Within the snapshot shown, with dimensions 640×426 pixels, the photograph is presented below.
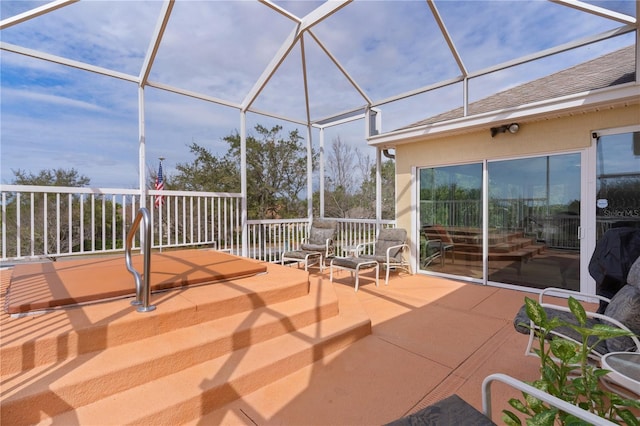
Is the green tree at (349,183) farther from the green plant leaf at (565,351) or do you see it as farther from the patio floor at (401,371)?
the green plant leaf at (565,351)

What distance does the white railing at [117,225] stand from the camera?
4309mm

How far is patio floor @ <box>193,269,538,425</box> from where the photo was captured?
209 cm

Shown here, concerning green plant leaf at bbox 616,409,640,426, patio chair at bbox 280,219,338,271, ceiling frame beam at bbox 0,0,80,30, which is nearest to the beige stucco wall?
patio chair at bbox 280,219,338,271

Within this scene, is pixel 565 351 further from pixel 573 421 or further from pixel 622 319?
pixel 622 319

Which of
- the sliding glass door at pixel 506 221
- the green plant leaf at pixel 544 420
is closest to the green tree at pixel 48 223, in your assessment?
the green plant leaf at pixel 544 420

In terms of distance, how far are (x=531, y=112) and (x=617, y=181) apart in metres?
1.45

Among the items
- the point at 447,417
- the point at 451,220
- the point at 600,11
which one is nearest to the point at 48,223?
the point at 447,417

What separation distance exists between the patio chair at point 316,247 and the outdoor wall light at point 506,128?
352 cm

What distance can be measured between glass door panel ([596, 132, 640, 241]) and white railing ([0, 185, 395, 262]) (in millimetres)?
3395

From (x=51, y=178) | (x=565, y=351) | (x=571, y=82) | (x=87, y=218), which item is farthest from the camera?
A: (x=51, y=178)

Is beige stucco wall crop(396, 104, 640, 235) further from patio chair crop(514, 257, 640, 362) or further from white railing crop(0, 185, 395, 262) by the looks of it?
patio chair crop(514, 257, 640, 362)

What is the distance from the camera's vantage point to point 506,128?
506 cm

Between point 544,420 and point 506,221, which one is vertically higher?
point 506,221

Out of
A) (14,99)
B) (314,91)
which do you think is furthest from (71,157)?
(314,91)
